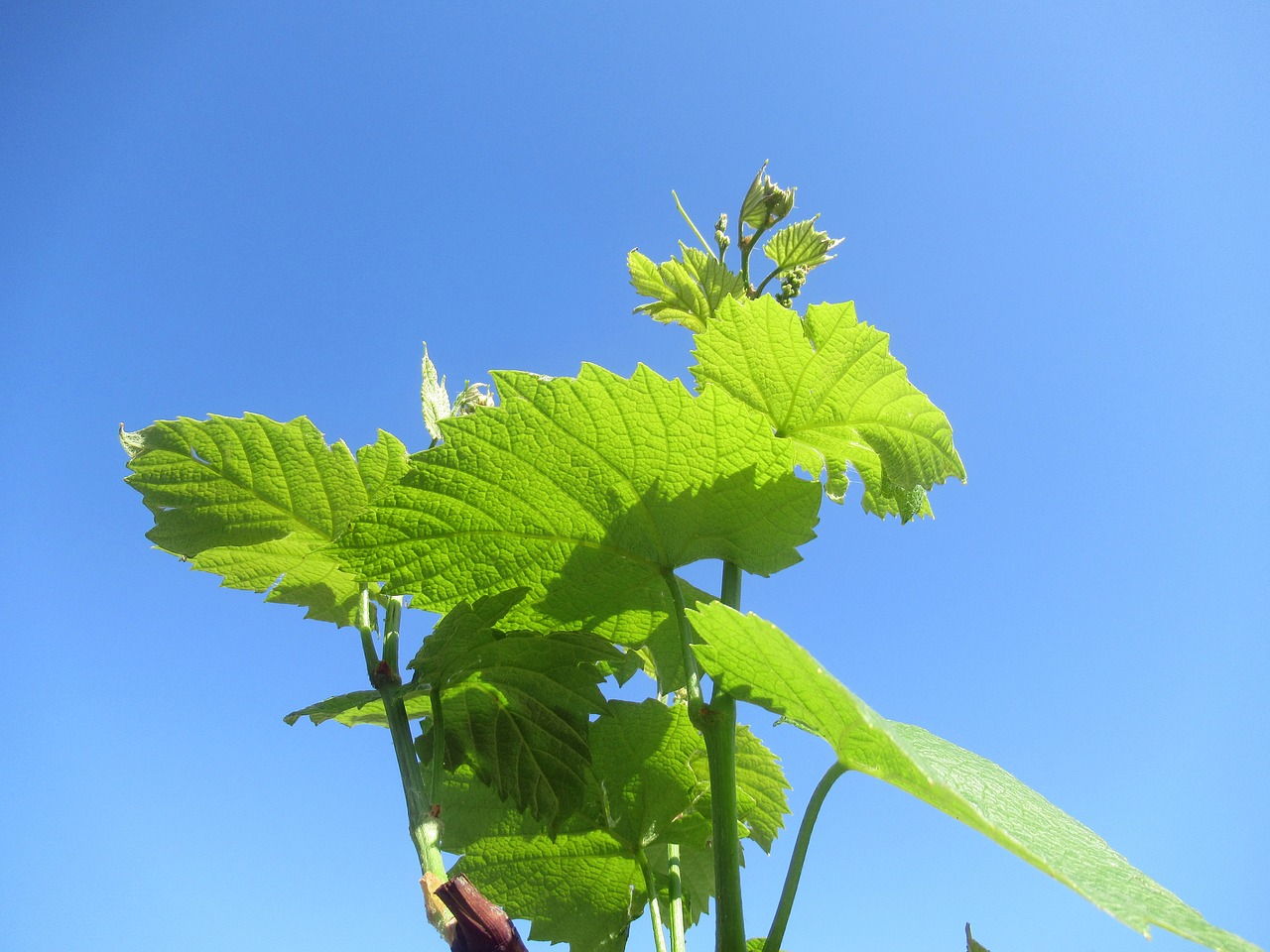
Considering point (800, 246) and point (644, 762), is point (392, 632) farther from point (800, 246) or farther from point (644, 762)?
point (800, 246)

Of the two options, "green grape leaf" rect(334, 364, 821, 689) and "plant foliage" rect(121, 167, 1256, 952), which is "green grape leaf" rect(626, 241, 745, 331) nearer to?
"plant foliage" rect(121, 167, 1256, 952)

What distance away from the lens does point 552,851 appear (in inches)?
38.6

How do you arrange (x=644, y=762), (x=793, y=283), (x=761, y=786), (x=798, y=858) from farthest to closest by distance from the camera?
(x=793, y=283), (x=761, y=786), (x=644, y=762), (x=798, y=858)

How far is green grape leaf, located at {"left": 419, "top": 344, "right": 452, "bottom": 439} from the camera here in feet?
2.94

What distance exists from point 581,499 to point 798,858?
37cm

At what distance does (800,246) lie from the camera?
1145mm

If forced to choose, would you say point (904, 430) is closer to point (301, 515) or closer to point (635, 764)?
point (635, 764)

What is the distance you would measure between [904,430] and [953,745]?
35 cm

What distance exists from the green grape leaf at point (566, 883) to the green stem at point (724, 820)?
0.31m

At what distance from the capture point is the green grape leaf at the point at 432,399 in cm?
90

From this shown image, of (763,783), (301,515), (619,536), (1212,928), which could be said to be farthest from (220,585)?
(1212,928)

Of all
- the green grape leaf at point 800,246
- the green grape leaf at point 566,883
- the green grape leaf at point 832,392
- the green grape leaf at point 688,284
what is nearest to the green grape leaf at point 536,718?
the green grape leaf at point 566,883

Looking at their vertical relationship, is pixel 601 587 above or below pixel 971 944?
above

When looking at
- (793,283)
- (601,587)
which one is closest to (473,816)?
(601,587)
